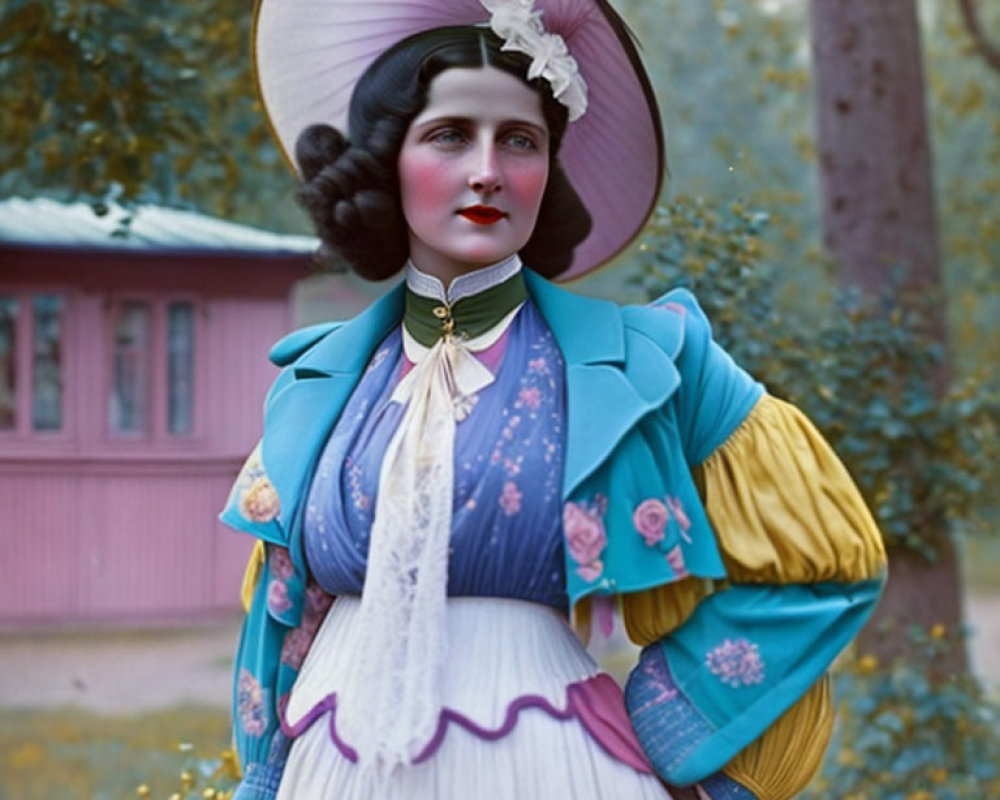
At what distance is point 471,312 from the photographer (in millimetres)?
2182

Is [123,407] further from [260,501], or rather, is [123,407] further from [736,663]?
[736,663]

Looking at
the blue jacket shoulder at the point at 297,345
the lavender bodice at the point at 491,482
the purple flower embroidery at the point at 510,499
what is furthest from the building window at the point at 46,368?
the purple flower embroidery at the point at 510,499

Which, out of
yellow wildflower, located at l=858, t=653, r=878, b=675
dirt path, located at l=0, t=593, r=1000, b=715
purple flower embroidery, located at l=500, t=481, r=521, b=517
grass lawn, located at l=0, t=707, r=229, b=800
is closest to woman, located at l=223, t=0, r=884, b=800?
purple flower embroidery, located at l=500, t=481, r=521, b=517

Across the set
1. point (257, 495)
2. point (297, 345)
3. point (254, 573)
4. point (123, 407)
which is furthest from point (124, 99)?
point (257, 495)

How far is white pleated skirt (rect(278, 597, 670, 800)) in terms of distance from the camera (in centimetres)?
197

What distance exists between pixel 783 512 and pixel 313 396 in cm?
66

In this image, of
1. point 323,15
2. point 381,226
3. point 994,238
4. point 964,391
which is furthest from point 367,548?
point 994,238

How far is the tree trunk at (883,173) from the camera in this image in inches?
199

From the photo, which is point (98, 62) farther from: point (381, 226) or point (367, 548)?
point (367, 548)

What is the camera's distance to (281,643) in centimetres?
229

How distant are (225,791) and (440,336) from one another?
5.40 feet

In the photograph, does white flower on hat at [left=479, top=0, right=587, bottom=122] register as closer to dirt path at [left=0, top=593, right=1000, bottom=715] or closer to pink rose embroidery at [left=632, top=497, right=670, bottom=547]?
pink rose embroidery at [left=632, top=497, right=670, bottom=547]

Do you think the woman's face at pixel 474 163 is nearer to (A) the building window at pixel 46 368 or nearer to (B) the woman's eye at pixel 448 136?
(B) the woman's eye at pixel 448 136

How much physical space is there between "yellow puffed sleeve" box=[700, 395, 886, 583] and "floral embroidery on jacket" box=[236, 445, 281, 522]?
58 cm
